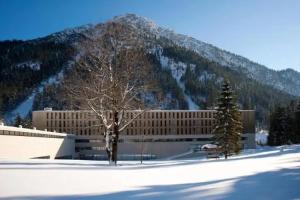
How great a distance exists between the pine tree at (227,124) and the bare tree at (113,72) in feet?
81.0

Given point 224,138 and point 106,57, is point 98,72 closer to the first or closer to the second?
point 106,57

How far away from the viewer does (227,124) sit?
49312 mm

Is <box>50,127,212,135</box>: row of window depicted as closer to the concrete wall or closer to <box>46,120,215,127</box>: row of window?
<box>46,120,215,127</box>: row of window

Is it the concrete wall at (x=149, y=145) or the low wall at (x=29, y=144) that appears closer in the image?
the low wall at (x=29, y=144)

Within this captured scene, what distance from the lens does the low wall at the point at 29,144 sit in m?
46.9

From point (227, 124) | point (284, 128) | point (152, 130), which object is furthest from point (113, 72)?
point (152, 130)

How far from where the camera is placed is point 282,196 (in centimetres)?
855

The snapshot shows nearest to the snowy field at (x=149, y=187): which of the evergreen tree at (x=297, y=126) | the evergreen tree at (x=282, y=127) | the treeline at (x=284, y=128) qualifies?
the evergreen tree at (x=297, y=126)

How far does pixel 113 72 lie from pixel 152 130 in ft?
307

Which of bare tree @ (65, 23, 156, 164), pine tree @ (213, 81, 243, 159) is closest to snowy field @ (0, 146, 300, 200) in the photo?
bare tree @ (65, 23, 156, 164)

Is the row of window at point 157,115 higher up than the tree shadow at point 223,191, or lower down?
higher up

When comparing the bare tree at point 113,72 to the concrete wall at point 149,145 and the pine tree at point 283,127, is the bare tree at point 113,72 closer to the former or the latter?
the pine tree at point 283,127

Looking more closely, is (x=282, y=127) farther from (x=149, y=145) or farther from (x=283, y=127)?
(x=149, y=145)

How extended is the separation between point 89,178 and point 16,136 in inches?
1640
